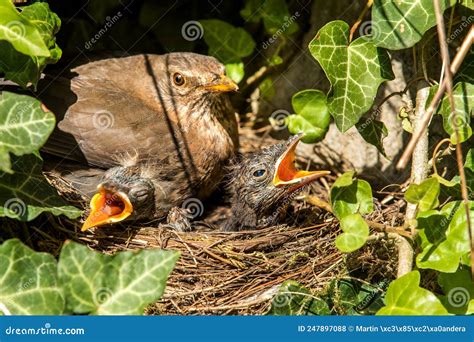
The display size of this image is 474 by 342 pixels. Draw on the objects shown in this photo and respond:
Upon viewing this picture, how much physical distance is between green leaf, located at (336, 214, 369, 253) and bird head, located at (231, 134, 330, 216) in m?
1.06

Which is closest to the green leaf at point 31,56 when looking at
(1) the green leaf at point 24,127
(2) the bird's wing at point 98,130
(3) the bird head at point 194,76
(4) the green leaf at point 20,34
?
(4) the green leaf at point 20,34

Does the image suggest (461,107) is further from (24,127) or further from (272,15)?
(24,127)

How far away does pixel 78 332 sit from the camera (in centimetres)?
335

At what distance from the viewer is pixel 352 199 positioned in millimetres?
3822

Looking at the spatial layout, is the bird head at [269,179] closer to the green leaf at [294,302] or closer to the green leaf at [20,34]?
the green leaf at [294,302]

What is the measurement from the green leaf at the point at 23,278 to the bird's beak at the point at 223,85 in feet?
5.83

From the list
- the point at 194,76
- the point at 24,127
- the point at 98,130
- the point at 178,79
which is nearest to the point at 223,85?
the point at 194,76

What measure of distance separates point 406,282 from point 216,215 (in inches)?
67.7

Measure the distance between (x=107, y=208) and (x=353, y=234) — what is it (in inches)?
57.3

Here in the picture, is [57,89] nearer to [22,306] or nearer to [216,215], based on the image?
Answer: [216,215]

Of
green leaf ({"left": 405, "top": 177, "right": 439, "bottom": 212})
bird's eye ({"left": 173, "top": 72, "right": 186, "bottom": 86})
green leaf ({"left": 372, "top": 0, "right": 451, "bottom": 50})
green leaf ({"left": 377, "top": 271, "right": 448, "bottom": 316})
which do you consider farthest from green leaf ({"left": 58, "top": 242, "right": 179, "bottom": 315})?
bird's eye ({"left": 173, "top": 72, "right": 186, "bottom": 86})

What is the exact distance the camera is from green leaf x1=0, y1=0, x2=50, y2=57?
3.41m

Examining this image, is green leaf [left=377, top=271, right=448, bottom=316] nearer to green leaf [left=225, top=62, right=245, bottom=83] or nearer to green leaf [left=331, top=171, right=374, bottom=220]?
green leaf [left=331, top=171, right=374, bottom=220]

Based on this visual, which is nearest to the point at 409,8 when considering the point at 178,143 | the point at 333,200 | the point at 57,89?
the point at 333,200
